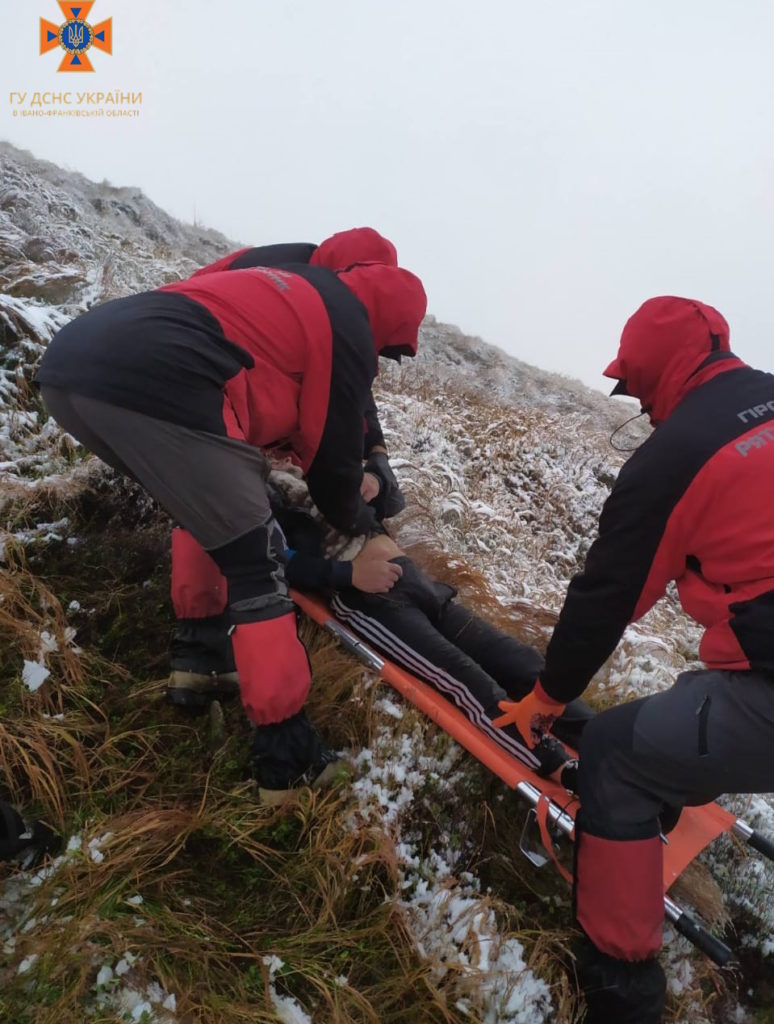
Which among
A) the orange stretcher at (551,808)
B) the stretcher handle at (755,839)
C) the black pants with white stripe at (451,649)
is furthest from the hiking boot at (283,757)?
the stretcher handle at (755,839)

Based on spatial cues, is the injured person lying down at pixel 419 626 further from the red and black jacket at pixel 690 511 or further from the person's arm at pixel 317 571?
the red and black jacket at pixel 690 511

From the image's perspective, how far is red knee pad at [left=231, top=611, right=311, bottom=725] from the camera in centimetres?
230

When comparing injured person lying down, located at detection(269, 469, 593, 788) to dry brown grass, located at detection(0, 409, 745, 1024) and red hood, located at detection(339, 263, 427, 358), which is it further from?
red hood, located at detection(339, 263, 427, 358)

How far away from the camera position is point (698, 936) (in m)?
2.30

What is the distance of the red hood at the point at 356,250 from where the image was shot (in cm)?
325

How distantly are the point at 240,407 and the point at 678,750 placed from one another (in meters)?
2.02

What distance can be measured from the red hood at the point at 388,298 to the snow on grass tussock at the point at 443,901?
184cm

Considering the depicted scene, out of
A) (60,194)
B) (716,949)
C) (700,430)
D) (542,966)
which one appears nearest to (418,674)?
(542,966)

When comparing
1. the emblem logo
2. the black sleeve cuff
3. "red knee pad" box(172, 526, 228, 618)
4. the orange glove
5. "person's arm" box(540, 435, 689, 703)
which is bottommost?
the orange glove

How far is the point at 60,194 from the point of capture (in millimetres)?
10320

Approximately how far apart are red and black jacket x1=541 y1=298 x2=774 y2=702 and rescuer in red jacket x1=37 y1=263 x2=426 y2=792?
111cm

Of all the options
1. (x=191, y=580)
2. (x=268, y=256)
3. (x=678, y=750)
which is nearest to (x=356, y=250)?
(x=268, y=256)

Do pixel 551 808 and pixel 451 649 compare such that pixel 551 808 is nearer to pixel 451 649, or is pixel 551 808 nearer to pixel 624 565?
pixel 451 649

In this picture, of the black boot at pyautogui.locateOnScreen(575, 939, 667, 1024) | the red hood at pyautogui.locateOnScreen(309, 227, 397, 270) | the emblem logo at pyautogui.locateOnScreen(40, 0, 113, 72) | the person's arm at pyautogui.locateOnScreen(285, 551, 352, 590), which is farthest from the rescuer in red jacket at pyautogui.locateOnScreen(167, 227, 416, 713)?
the emblem logo at pyautogui.locateOnScreen(40, 0, 113, 72)
